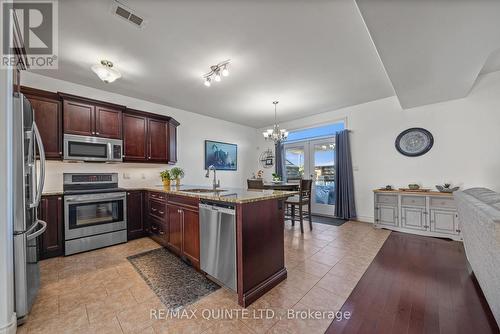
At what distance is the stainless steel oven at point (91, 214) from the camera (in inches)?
109

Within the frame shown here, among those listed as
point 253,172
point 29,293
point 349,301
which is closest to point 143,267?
point 29,293

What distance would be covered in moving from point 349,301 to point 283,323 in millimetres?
677

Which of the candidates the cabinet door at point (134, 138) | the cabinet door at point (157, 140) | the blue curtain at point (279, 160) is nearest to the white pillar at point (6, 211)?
the cabinet door at point (134, 138)

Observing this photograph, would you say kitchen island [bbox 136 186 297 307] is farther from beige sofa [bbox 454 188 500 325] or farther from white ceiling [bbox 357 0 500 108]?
white ceiling [bbox 357 0 500 108]

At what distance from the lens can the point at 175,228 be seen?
2566 mm

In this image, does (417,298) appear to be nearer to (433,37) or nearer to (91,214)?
(433,37)

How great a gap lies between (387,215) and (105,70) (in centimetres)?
524

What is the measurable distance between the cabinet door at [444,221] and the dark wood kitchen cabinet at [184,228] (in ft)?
12.9

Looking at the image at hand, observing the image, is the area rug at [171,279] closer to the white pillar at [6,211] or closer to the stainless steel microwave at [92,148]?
the white pillar at [6,211]

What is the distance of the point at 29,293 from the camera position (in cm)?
161

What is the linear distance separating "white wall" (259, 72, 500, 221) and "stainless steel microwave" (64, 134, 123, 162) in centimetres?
481

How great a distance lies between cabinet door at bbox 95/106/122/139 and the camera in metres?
3.19

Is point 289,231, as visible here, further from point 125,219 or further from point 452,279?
point 125,219

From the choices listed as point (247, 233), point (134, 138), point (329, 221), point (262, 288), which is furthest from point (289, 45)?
point (329, 221)
